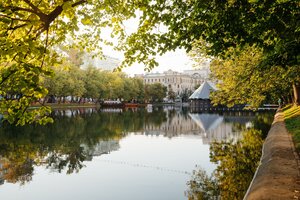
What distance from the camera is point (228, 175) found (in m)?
14.9

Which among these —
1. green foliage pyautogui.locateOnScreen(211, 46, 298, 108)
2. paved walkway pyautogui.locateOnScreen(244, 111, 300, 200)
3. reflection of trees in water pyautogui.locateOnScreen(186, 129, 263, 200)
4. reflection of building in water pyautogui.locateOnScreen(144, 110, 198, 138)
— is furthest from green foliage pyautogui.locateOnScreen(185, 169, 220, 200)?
reflection of building in water pyautogui.locateOnScreen(144, 110, 198, 138)

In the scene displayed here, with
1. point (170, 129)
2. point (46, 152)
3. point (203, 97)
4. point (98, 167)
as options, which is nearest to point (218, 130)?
point (170, 129)

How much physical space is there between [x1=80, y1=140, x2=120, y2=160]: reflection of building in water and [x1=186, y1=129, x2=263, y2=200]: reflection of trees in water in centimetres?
673

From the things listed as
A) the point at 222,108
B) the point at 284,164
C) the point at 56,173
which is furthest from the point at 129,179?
the point at 222,108

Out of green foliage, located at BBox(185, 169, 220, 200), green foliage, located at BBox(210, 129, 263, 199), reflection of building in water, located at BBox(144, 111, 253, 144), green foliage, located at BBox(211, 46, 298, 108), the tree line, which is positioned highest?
the tree line

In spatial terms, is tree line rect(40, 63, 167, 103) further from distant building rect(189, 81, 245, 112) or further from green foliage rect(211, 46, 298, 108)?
green foliage rect(211, 46, 298, 108)

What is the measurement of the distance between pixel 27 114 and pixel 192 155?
574 inches

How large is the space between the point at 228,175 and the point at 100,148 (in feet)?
35.9

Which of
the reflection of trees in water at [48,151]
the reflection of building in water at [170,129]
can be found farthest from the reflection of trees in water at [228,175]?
the reflection of building in water at [170,129]

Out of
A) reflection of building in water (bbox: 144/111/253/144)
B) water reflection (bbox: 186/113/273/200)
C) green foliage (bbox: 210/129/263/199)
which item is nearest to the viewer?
water reflection (bbox: 186/113/273/200)

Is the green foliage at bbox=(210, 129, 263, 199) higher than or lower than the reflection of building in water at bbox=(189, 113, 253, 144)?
lower

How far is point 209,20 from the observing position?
960 centimetres

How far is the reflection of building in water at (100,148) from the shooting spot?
21.3 metres

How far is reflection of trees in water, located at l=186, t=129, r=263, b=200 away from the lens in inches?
487
